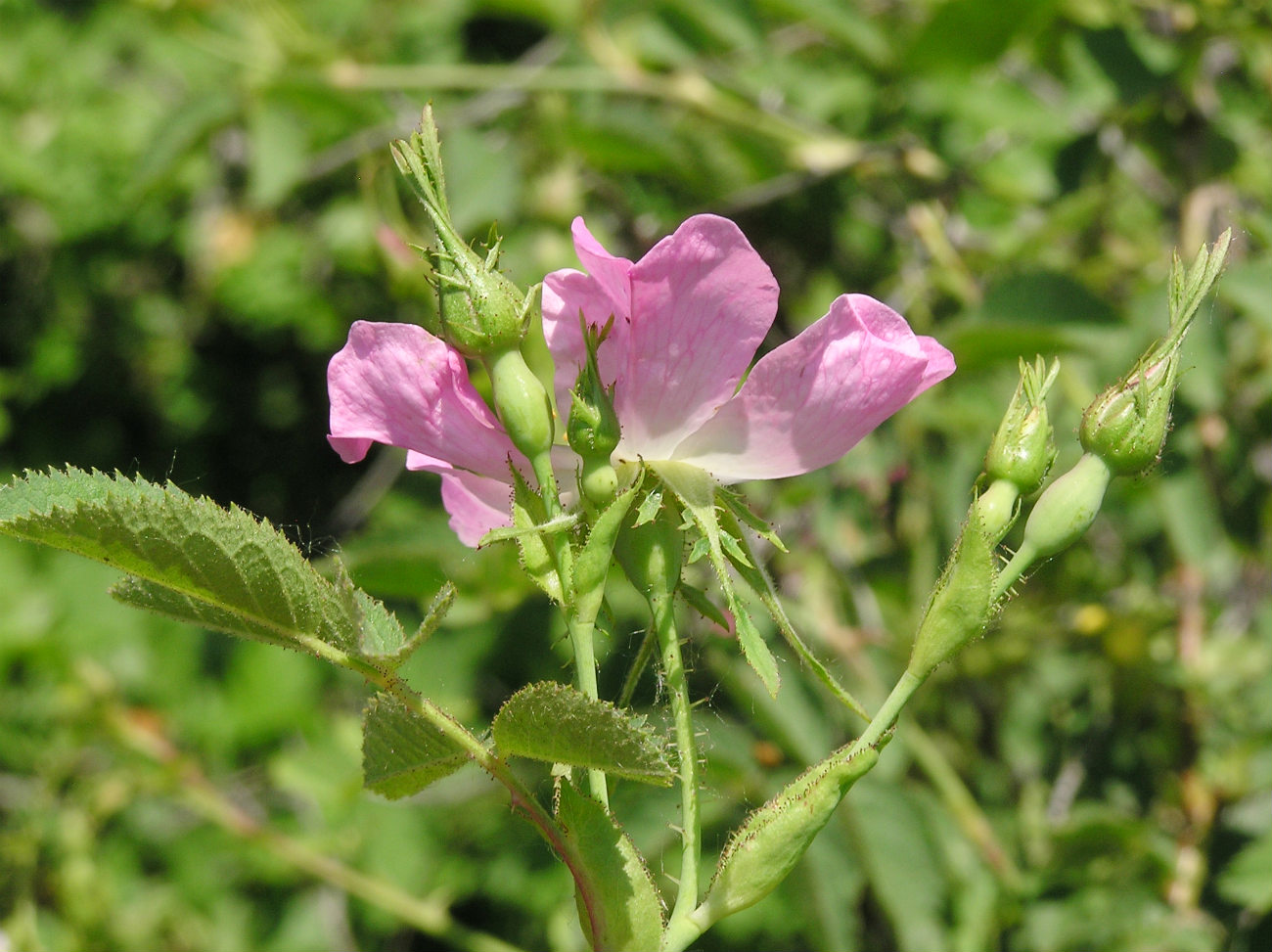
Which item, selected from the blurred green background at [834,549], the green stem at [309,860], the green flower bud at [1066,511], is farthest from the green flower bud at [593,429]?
the green stem at [309,860]

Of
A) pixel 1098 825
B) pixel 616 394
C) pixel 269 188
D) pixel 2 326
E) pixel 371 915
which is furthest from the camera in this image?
pixel 2 326

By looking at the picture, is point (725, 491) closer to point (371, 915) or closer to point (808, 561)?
point (808, 561)

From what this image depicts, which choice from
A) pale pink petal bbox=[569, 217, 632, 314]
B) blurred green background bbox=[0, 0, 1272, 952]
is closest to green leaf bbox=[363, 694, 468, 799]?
pale pink petal bbox=[569, 217, 632, 314]

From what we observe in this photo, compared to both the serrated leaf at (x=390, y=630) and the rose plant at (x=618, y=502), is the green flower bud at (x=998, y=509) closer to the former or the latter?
the rose plant at (x=618, y=502)

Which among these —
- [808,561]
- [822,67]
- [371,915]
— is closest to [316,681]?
[371,915]

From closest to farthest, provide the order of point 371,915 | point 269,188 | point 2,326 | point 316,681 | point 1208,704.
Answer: point 1208,704 → point 269,188 → point 371,915 → point 316,681 → point 2,326

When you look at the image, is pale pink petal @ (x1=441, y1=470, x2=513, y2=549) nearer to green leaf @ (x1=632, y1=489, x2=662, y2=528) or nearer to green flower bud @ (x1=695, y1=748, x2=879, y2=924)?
green leaf @ (x1=632, y1=489, x2=662, y2=528)

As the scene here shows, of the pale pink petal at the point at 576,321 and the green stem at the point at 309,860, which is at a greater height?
the pale pink petal at the point at 576,321
